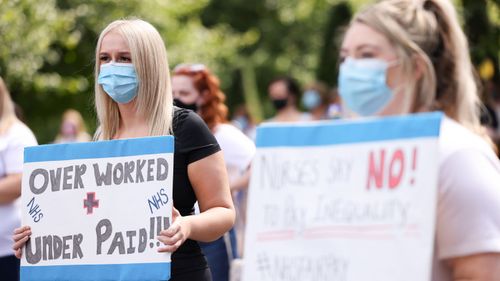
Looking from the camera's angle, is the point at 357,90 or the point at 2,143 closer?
the point at 357,90

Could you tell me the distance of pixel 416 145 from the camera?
9.80ft

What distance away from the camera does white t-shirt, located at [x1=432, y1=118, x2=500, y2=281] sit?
286 centimetres

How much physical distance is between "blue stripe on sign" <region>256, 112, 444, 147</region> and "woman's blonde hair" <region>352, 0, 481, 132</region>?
9cm

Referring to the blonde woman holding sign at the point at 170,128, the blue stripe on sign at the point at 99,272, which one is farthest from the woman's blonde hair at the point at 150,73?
the blue stripe on sign at the point at 99,272

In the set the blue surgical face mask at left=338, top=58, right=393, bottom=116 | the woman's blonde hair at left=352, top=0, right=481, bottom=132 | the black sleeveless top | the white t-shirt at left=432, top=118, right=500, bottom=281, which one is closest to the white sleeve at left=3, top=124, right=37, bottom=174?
the black sleeveless top

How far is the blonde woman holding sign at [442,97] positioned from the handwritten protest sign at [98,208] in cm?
124

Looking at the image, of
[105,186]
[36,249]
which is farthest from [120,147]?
[36,249]

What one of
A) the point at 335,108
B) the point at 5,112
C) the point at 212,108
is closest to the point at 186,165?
the point at 5,112

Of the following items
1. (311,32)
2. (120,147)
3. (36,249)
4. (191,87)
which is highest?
(311,32)

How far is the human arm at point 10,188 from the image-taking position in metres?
6.25

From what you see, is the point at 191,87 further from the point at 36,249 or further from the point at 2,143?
the point at 36,249

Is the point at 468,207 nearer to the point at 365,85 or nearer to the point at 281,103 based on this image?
the point at 365,85

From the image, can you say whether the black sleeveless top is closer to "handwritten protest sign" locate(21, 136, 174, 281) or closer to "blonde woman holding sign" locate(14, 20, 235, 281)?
"blonde woman holding sign" locate(14, 20, 235, 281)

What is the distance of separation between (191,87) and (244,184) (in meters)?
0.79
